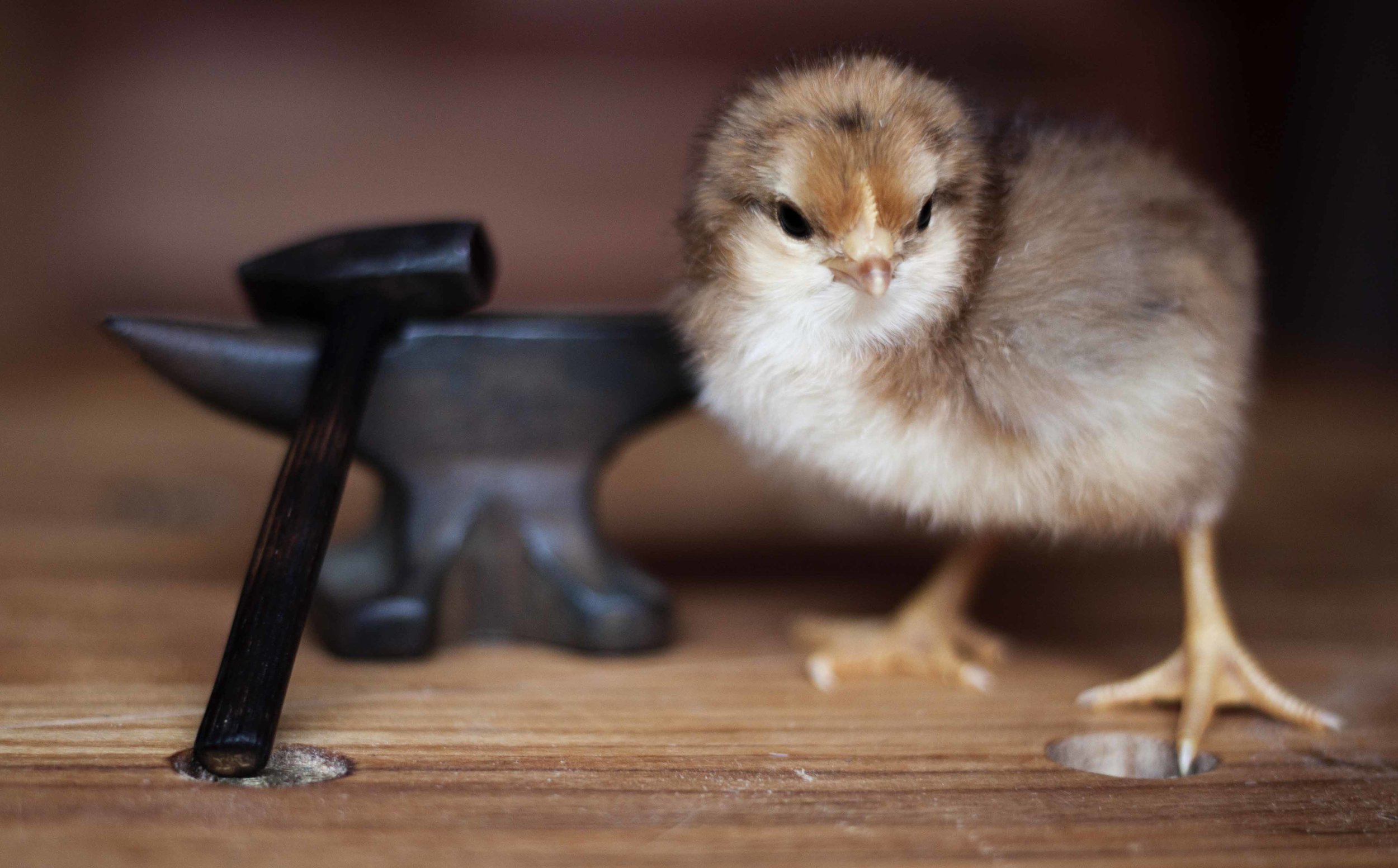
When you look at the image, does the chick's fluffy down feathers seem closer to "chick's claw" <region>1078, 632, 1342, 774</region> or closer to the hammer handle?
"chick's claw" <region>1078, 632, 1342, 774</region>

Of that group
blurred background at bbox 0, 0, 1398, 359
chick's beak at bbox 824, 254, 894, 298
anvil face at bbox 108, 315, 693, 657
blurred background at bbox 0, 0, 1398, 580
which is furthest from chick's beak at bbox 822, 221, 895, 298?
blurred background at bbox 0, 0, 1398, 359

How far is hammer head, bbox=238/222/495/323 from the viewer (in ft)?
3.32

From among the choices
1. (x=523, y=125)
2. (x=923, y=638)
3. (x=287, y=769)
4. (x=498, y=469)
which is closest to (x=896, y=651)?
(x=923, y=638)

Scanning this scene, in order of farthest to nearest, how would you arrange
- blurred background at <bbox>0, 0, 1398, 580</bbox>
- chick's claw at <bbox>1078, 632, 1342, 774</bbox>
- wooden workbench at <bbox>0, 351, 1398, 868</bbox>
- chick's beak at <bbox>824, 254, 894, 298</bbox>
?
1. blurred background at <bbox>0, 0, 1398, 580</bbox>
2. chick's claw at <bbox>1078, 632, 1342, 774</bbox>
3. chick's beak at <bbox>824, 254, 894, 298</bbox>
4. wooden workbench at <bbox>0, 351, 1398, 868</bbox>

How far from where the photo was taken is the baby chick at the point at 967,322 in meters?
0.90

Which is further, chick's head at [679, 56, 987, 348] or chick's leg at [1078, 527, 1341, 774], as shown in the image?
chick's leg at [1078, 527, 1341, 774]

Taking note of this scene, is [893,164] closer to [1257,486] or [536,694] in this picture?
[536,694]

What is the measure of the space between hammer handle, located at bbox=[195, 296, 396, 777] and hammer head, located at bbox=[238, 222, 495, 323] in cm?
4

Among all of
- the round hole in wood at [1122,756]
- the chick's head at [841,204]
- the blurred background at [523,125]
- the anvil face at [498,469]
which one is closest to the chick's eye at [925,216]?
the chick's head at [841,204]

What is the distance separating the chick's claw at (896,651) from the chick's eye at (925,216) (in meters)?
0.38

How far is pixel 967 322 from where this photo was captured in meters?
0.94

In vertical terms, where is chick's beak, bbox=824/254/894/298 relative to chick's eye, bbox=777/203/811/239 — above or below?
below

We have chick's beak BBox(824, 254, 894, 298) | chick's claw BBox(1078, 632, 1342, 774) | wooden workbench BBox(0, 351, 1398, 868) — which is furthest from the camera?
chick's claw BBox(1078, 632, 1342, 774)

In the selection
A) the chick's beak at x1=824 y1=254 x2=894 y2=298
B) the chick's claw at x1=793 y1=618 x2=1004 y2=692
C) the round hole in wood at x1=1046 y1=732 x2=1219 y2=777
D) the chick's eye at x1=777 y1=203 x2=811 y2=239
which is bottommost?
the chick's claw at x1=793 y1=618 x2=1004 y2=692
